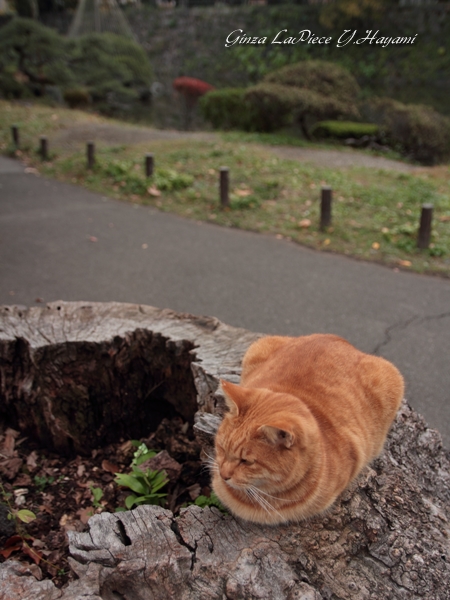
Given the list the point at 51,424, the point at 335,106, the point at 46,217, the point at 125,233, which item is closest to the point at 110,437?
the point at 51,424

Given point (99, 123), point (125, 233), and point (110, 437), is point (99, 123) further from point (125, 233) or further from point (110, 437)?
point (110, 437)

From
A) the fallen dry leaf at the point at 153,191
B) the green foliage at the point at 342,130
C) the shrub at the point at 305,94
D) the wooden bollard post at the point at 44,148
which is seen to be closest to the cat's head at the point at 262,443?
the fallen dry leaf at the point at 153,191

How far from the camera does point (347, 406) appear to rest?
2422 mm

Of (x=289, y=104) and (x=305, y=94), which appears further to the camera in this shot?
(x=305, y=94)

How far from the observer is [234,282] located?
275 inches

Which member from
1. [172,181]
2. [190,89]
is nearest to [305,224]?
[172,181]

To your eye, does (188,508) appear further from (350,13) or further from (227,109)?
(350,13)

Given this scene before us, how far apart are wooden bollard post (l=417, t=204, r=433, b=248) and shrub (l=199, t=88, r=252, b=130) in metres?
9.78

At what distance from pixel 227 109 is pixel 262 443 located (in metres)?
16.4

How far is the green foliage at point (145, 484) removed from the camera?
2797mm

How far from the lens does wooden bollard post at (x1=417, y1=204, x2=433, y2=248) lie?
759cm

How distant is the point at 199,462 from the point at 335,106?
14632 millimetres

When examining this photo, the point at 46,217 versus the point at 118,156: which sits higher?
the point at 118,156

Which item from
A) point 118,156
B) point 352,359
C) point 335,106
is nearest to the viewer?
point 352,359
